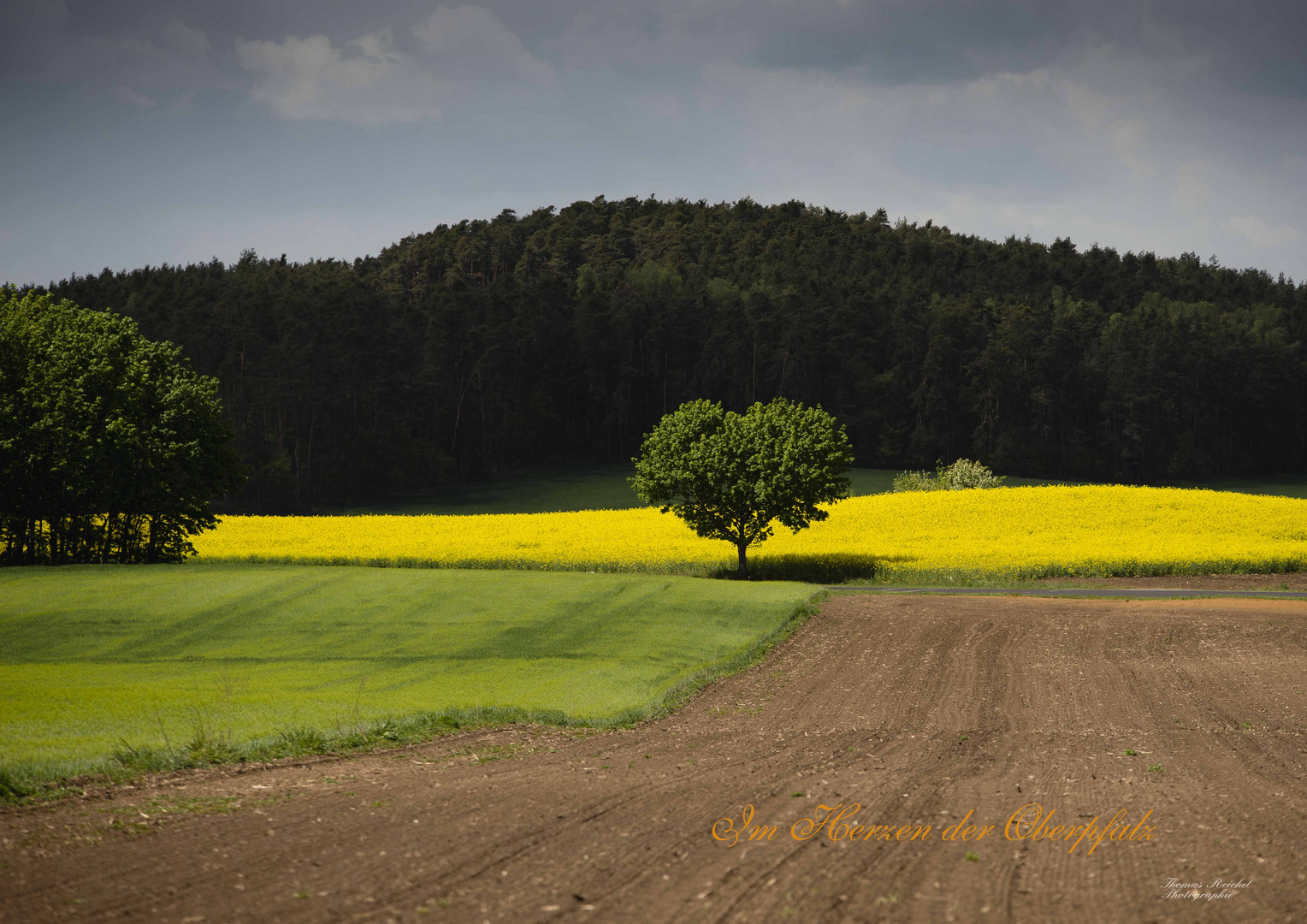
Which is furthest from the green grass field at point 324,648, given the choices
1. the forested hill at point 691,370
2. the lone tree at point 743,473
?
the forested hill at point 691,370

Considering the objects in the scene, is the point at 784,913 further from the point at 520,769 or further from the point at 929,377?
the point at 929,377

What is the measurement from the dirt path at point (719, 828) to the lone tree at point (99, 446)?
1213 inches

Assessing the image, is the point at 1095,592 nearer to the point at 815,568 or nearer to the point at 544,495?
the point at 815,568

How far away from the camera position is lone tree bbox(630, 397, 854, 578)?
40.0 meters

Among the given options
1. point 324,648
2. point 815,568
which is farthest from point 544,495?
point 324,648

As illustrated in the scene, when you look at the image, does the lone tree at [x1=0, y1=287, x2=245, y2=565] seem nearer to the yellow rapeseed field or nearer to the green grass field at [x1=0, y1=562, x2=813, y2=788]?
the yellow rapeseed field

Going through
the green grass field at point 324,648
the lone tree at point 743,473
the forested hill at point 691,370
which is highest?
the forested hill at point 691,370

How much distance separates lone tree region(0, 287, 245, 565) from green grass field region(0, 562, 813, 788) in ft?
15.2

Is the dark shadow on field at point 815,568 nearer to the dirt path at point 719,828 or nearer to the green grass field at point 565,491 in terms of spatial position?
the dirt path at point 719,828

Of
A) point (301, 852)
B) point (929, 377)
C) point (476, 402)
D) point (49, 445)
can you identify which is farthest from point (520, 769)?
point (929, 377)

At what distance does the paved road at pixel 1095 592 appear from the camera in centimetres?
3297

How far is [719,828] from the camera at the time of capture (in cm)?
909

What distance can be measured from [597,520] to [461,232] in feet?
387

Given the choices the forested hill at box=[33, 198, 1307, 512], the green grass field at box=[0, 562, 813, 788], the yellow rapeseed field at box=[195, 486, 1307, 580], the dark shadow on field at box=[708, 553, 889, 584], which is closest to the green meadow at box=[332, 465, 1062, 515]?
the forested hill at box=[33, 198, 1307, 512]
